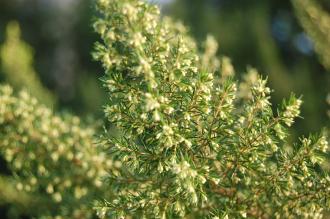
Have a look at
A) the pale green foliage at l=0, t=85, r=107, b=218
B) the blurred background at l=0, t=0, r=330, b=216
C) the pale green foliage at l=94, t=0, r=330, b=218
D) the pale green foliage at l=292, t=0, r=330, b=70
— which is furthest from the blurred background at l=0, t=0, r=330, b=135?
the pale green foliage at l=0, t=85, r=107, b=218

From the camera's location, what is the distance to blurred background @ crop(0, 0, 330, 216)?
8.11 metres

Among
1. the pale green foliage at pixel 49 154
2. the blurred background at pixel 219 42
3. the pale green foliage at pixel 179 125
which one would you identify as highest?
the pale green foliage at pixel 179 125

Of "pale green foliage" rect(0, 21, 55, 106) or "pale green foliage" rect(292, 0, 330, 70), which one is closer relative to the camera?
"pale green foliage" rect(292, 0, 330, 70)

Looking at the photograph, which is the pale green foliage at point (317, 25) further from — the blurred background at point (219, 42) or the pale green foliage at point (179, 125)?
the pale green foliage at point (179, 125)

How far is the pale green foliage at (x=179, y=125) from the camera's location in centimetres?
285

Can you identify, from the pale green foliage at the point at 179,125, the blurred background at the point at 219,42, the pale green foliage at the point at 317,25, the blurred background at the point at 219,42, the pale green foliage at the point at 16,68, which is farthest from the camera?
the blurred background at the point at 219,42

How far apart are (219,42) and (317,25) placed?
16.0ft

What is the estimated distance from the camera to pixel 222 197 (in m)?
3.51

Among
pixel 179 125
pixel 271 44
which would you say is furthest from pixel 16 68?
pixel 271 44

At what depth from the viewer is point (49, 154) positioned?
16.0 feet

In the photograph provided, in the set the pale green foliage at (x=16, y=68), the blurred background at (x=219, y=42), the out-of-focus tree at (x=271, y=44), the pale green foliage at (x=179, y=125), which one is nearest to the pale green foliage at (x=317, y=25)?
the blurred background at (x=219, y=42)

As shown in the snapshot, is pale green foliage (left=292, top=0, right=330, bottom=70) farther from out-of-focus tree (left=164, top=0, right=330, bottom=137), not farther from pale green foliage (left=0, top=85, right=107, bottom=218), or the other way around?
pale green foliage (left=0, top=85, right=107, bottom=218)

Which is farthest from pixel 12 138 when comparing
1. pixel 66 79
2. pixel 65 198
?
pixel 66 79

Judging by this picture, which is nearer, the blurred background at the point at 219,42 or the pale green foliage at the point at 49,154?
the pale green foliage at the point at 49,154
